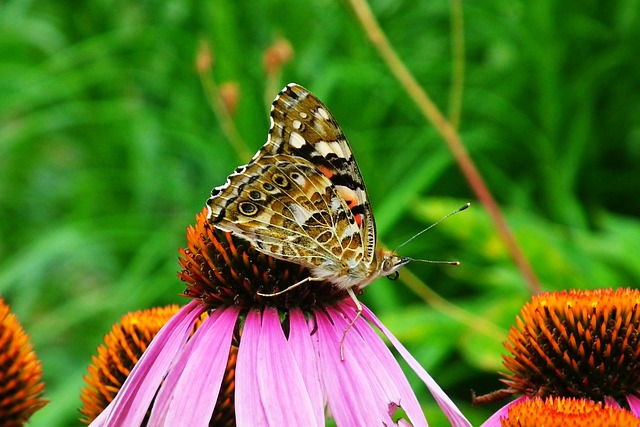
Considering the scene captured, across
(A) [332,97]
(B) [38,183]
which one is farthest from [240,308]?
(B) [38,183]

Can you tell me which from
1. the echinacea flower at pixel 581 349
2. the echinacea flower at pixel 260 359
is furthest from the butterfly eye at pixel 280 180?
the echinacea flower at pixel 581 349

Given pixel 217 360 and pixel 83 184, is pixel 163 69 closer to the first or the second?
pixel 83 184

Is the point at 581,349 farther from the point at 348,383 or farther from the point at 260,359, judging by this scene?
the point at 260,359

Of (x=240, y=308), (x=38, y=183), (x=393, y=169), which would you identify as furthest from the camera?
(x=38, y=183)

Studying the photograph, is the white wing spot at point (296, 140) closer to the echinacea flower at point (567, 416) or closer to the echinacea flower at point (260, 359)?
the echinacea flower at point (260, 359)

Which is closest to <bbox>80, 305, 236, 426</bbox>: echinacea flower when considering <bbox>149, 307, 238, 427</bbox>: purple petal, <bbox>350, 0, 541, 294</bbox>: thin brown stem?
<bbox>149, 307, 238, 427</bbox>: purple petal

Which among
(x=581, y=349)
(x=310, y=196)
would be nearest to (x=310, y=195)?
(x=310, y=196)
